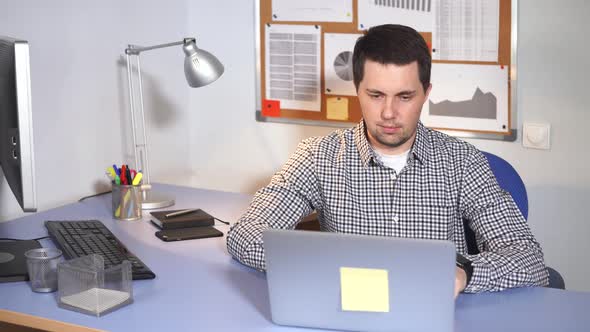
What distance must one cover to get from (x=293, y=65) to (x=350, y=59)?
9.6 inches

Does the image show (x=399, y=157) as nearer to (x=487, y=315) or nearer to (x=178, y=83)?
(x=487, y=315)

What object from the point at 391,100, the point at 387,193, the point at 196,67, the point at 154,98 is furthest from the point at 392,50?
the point at 154,98

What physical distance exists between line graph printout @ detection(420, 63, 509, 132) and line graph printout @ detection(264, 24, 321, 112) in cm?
47

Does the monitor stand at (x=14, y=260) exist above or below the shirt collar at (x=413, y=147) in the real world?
below

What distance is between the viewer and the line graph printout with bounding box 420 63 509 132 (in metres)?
2.68

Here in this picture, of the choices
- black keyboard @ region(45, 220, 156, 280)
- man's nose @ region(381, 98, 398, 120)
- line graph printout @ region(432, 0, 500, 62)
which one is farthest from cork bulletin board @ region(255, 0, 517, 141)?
black keyboard @ region(45, 220, 156, 280)

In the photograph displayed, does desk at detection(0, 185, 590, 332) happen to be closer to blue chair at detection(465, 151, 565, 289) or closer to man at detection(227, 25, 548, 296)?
man at detection(227, 25, 548, 296)

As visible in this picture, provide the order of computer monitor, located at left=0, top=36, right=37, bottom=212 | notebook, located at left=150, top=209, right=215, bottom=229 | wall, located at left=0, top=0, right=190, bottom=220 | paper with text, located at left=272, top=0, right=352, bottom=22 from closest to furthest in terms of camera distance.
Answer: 1. computer monitor, located at left=0, top=36, right=37, bottom=212
2. notebook, located at left=150, top=209, right=215, bottom=229
3. wall, located at left=0, top=0, right=190, bottom=220
4. paper with text, located at left=272, top=0, right=352, bottom=22

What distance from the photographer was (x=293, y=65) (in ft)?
10.1

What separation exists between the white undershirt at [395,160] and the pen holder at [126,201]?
747mm

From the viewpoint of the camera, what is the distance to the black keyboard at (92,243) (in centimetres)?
186

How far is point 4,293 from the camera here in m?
1.74

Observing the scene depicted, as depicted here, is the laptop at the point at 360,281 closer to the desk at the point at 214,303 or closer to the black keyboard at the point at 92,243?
the desk at the point at 214,303

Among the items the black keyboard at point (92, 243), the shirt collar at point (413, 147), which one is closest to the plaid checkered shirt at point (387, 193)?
the shirt collar at point (413, 147)
